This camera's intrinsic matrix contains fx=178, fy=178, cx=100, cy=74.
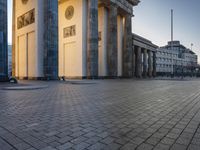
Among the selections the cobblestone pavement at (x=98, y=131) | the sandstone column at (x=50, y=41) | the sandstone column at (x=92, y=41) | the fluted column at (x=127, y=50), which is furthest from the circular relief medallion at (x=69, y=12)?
the cobblestone pavement at (x=98, y=131)

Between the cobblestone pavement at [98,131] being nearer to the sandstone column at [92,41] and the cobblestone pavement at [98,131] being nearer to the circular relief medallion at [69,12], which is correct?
the sandstone column at [92,41]

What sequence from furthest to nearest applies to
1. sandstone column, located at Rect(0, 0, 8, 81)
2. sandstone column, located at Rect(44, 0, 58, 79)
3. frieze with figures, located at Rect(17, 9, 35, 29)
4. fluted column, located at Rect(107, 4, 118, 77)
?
fluted column, located at Rect(107, 4, 118, 77) < frieze with figures, located at Rect(17, 9, 35, 29) < sandstone column, located at Rect(44, 0, 58, 79) < sandstone column, located at Rect(0, 0, 8, 81)

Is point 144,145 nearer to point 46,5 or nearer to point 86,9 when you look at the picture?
point 46,5

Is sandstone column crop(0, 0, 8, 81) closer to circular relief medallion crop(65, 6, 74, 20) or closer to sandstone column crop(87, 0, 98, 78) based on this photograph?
sandstone column crop(87, 0, 98, 78)

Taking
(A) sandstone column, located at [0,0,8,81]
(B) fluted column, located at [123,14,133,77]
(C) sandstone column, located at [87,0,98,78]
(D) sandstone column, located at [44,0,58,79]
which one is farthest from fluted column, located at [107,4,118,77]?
(A) sandstone column, located at [0,0,8,81]

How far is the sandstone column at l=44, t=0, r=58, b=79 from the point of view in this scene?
20.6m

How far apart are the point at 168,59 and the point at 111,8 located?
65.0m

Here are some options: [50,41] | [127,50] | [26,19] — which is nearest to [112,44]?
[127,50]

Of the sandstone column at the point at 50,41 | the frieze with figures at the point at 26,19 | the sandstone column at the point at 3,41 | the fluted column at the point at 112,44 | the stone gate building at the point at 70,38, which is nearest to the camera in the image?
the sandstone column at the point at 3,41

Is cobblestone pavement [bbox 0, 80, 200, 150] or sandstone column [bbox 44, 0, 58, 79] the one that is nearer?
cobblestone pavement [bbox 0, 80, 200, 150]

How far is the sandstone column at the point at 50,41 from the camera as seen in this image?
811 inches

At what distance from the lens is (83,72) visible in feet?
90.2

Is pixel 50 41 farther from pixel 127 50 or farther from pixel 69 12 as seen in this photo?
pixel 127 50

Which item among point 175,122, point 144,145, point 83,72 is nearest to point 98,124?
point 144,145
